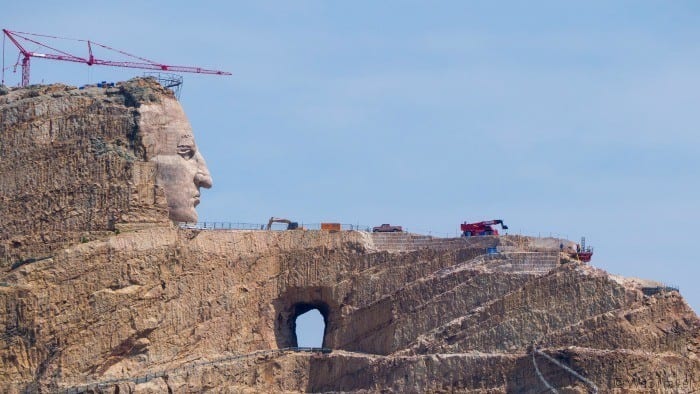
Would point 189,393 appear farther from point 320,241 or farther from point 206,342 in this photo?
point 320,241

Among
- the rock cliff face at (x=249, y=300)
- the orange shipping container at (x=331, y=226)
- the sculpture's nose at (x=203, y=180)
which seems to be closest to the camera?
the rock cliff face at (x=249, y=300)

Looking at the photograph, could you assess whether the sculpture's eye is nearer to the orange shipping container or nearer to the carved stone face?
the carved stone face

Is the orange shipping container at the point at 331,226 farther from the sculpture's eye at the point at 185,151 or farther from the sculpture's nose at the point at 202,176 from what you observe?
the sculpture's eye at the point at 185,151

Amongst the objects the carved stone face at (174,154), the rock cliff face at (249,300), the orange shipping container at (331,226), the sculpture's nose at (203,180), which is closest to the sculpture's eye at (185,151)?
the carved stone face at (174,154)

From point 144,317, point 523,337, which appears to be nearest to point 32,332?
point 144,317

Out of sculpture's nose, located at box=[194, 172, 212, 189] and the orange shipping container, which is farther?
the orange shipping container

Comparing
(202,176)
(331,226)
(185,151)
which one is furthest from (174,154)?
(331,226)

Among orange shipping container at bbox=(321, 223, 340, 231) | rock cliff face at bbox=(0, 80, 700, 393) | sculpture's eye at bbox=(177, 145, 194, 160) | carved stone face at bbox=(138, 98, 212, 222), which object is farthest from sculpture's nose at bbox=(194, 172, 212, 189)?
orange shipping container at bbox=(321, 223, 340, 231)
